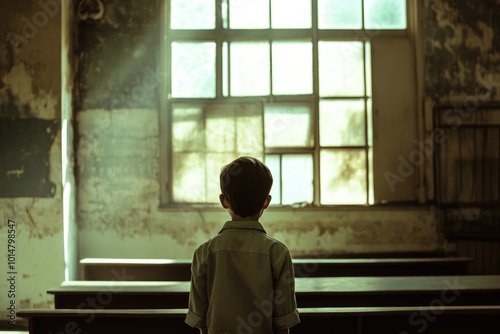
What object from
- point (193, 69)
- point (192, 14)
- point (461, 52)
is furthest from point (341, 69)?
point (192, 14)

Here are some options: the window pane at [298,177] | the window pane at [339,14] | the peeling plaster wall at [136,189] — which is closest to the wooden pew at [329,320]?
the peeling plaster wall at [136,189]

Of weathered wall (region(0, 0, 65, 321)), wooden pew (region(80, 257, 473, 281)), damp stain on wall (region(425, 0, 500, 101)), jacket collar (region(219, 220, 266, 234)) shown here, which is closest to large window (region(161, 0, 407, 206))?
damp stain on wall (region(425, 0, 500, 101))

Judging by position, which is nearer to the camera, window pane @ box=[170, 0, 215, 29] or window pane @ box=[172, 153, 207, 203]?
window pane @ box=[172, 153, 207, 203]

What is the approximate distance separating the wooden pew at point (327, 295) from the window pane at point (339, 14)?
2845 mm

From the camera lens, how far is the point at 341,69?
524 cm

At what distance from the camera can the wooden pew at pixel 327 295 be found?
294cm

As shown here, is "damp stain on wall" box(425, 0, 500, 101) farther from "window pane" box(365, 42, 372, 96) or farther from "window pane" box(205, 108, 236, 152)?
"window pane" box(205, 108, 236, 152)

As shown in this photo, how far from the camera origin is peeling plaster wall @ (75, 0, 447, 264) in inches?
201

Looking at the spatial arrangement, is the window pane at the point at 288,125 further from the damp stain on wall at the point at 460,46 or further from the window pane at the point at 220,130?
the damp stain on wall at the point at 460,46

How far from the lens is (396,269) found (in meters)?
3.90

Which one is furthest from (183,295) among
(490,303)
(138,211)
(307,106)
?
(307,106)

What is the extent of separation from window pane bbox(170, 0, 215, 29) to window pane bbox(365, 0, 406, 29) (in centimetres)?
140

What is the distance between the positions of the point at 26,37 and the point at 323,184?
2786 millimetres

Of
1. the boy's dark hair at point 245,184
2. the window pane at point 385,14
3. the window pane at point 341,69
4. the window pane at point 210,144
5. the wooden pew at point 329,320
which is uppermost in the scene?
the window pane at point 385,14
